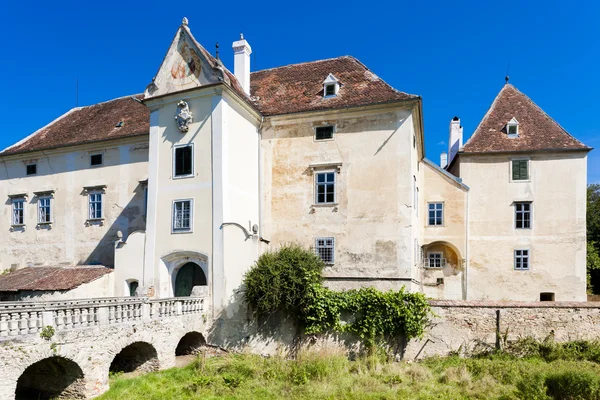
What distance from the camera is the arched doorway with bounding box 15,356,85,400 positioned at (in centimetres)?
1216

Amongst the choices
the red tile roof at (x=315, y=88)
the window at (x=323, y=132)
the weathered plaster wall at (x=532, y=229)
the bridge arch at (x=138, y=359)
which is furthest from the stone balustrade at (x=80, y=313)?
the weathered plaster wall at (x=532, y=229)

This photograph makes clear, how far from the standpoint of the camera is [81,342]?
11977 millimetres

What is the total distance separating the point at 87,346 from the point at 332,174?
40.1 feet

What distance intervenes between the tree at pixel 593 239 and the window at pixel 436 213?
12.2 metres

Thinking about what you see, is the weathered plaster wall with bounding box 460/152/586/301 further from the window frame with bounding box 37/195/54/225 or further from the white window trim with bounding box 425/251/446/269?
the window frame with bounding box 37/195/54/225

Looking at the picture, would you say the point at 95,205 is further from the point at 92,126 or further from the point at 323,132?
the point at 323,132

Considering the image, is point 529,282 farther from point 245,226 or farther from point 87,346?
point 87,346

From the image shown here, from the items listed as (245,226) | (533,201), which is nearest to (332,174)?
(245,226)

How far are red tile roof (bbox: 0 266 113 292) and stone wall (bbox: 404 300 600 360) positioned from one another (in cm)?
1423

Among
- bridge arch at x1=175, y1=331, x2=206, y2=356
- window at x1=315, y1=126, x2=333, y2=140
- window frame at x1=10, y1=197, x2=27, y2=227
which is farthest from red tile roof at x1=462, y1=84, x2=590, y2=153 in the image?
window frame at x1=10, y1=197, x2=27, y2=227

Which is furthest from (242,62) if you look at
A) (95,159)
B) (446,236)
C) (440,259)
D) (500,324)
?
(500,324)

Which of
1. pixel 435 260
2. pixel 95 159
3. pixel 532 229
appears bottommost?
pixel 435 260

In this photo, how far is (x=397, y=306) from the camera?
15688 millimetres

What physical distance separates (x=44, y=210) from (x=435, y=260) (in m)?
22.9
